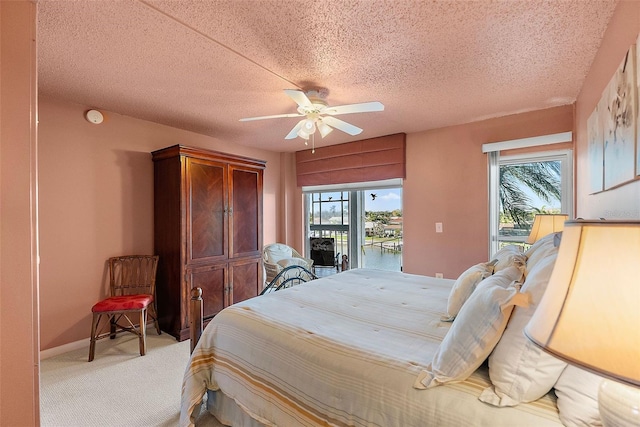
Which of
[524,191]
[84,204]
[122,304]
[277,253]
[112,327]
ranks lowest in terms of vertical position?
[112,327]

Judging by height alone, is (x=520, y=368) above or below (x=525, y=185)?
A: below

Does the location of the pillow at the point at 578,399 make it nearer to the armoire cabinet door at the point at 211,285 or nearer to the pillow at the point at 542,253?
the pillow at the point at 542,253

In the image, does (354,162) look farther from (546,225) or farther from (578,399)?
(578,399)

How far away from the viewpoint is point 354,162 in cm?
426

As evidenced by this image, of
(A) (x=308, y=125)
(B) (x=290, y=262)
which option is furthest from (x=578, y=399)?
(B) (x=290, y=262)

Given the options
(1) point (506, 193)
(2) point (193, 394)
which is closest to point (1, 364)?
(2) point (193, 394)

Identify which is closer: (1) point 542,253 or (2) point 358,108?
(1) point 542,253

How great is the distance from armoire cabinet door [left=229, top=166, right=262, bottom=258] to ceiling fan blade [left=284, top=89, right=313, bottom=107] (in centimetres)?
168

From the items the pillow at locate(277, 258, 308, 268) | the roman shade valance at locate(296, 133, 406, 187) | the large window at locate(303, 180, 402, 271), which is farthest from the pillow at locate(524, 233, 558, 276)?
the pillow at locate(277, 258, 308, 268)

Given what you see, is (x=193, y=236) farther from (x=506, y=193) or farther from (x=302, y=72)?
(x=506, y=193)

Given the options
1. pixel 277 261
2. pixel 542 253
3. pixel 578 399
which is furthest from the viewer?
pixel 277 261

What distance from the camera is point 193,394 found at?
67.4 inches

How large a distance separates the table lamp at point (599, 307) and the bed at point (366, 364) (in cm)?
35

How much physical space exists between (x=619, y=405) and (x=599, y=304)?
13.1 inches
